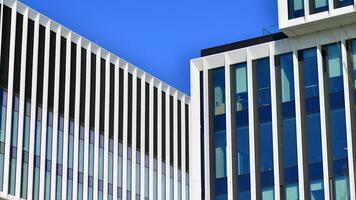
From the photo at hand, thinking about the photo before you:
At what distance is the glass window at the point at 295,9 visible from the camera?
66.5m

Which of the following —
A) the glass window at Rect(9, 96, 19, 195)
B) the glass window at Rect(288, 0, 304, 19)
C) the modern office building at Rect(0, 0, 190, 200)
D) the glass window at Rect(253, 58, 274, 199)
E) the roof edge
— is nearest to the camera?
the glass window at Rect(253, 58, 274, 199)

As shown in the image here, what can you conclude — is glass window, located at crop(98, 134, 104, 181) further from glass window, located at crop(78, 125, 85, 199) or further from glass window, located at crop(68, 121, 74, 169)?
glass window, located at crop(68, 121, 74, 169)

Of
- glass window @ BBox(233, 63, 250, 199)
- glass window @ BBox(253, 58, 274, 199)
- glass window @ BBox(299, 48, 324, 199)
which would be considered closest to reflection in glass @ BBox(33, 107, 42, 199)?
glass window @ BBox(233, 63, 250, 199)

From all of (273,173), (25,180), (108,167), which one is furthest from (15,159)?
(273,173)

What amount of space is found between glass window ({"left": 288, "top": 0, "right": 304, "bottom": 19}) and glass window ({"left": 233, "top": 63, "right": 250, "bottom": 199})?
459 cm

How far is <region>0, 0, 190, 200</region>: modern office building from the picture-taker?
75.6 metres

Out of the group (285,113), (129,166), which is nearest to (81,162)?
(129,166)

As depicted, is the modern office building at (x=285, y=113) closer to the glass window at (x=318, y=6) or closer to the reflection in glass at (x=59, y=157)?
the glass window at (x=318, y=6)

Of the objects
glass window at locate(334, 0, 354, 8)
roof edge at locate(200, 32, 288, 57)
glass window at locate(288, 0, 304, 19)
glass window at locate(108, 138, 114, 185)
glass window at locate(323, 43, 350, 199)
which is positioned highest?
glass window at locate(288, 0, 304, 19)

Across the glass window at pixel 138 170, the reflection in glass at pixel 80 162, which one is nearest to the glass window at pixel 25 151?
the reflection in glass at pixel 80 162

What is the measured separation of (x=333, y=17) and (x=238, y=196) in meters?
11.8

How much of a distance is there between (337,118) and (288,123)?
320 centimetres

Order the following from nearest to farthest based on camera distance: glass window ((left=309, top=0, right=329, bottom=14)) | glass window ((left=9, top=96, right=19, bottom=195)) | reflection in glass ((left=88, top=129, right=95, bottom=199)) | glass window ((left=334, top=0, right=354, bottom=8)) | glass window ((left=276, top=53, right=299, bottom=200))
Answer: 1. glass window ((left=334, top=0, right=354, bottom=8))
2. glass window ((left=276, top=53, right=299, bottom=200))
3. glass window ((left=309, top=0, right=329, bottom=14))
4. glass window ((left=9, top=96, right=19, bottom=195))
5. reflection in glass ((left=88, top=129, right=95, bottom=199))

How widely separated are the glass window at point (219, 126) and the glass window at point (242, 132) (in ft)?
3.23
